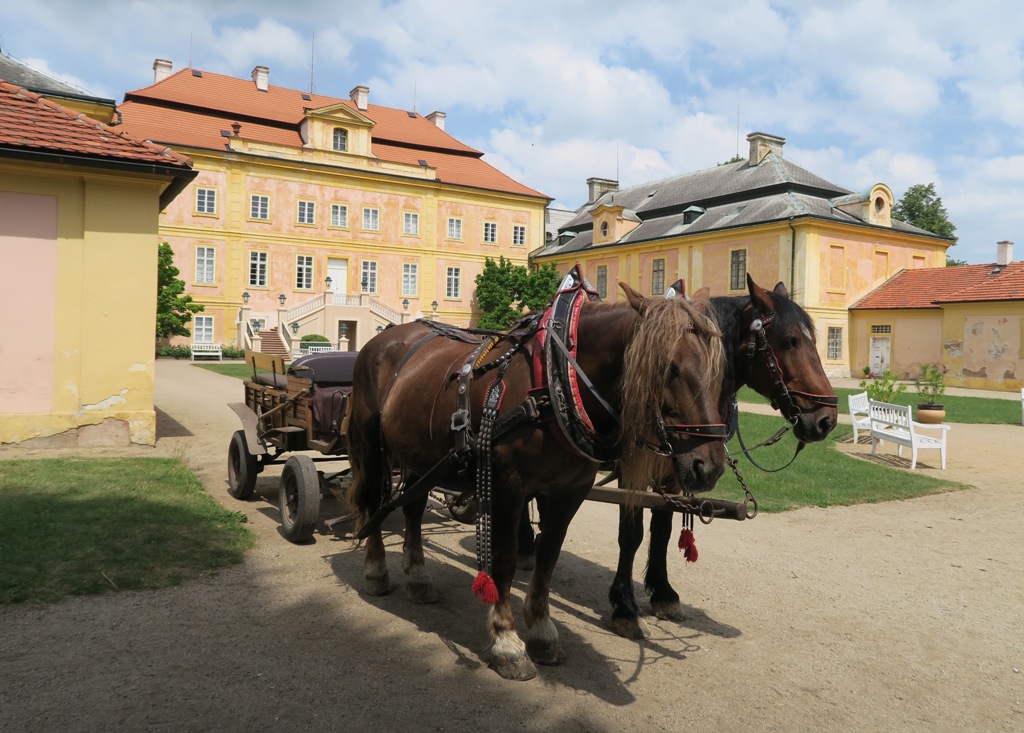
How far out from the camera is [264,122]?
123ft

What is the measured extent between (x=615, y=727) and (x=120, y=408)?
894cm

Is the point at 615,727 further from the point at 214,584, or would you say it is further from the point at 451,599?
the point at 214,584

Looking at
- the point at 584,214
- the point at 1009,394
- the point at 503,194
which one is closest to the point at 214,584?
the point at 1009,394

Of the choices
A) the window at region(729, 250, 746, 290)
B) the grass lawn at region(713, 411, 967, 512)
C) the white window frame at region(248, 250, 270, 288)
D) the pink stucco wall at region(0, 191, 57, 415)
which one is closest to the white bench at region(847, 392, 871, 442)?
the grass lawn at region(713, 411, 967, 512)

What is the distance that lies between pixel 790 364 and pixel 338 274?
37.0m

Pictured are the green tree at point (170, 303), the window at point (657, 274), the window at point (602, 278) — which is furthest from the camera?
the window at point (602, 278)

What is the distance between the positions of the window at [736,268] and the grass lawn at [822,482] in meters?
24.4

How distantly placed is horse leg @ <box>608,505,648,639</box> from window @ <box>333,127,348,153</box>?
124 ft

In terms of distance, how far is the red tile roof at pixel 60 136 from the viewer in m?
9.05

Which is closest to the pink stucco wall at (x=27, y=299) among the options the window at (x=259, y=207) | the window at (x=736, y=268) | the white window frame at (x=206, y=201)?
the white window frame at (x=206, y=201)

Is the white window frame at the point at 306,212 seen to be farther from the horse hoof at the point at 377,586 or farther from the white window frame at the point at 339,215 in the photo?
the horse hoof at the point at 377,586

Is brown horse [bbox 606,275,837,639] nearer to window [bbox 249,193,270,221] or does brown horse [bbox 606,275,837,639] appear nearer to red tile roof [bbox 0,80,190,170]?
red tile roof [bbox 0,80,190,170]

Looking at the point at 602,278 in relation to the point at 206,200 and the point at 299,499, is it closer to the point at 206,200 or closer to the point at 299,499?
the point at 206,200

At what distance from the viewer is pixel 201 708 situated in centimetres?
307
